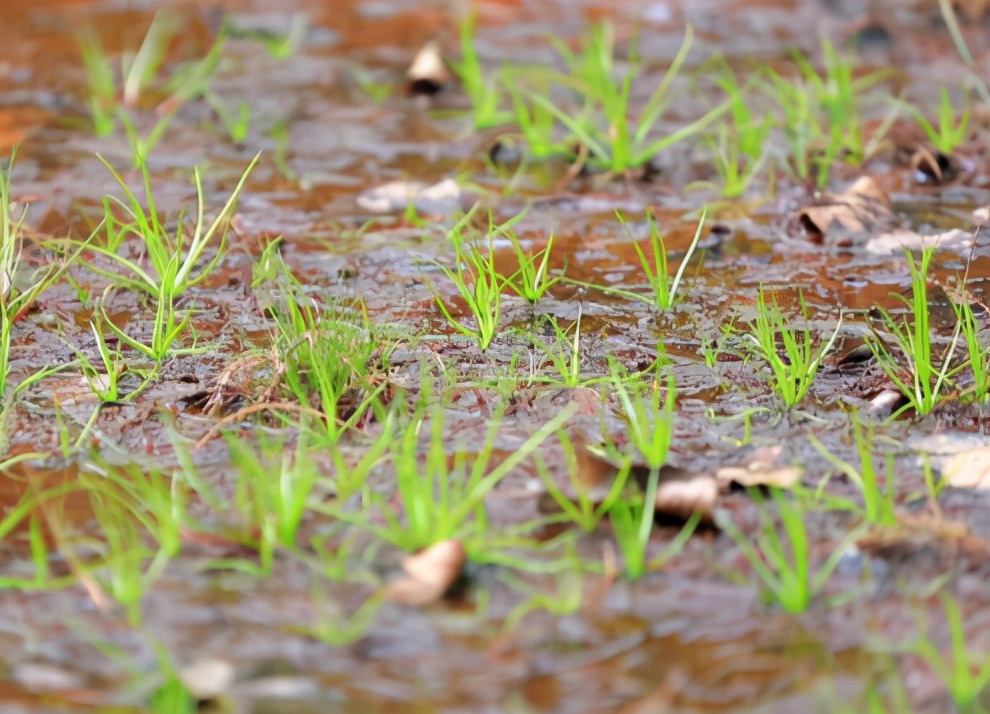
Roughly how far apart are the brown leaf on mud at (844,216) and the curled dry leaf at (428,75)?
1433mm

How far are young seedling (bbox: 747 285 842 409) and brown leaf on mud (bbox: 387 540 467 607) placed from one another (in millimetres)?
762

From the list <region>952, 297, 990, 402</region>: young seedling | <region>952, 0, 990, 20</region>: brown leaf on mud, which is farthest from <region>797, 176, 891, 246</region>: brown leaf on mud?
<region>952, 0, 990, 20</region>: brown leaf on mud

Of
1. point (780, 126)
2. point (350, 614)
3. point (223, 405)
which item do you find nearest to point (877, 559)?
point (350, 614)

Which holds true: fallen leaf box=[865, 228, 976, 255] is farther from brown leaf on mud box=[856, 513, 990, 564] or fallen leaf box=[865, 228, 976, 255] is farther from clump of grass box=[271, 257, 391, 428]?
clump of grass box=[271, 257, 391, 428]

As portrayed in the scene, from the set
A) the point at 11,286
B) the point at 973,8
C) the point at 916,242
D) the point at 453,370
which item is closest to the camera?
the point at 453,370

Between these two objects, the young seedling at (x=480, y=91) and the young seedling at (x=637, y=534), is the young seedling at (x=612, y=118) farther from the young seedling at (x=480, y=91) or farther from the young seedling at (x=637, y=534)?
the young seedling at (x=637, y=534)

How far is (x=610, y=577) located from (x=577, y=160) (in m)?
1.79

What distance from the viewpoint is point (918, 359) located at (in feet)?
6.64

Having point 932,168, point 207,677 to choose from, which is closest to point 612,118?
point 932,168

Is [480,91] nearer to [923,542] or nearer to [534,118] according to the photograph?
[534,118]

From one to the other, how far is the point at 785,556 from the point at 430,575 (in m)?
0.55

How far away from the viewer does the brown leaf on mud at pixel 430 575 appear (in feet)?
5.31

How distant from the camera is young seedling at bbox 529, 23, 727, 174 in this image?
3094 millimetres

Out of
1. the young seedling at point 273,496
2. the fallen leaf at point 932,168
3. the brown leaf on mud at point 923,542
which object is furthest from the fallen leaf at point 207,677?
the fallen leaf at point 932,168
